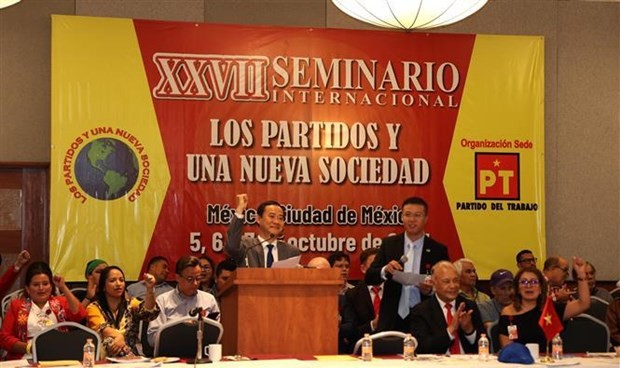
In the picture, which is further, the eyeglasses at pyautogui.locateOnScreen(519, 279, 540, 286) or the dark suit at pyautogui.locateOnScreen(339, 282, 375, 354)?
the dark suit at pyautogui.locateOnScreen(339, 282, 375, 354)

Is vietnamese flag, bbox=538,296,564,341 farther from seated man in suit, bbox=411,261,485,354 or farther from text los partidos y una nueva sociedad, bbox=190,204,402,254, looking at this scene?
text los partidos y una nueva sociedad, bbox=190,204,402,254

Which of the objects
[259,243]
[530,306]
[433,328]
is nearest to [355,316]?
[259,243]

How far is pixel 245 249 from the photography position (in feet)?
20.4

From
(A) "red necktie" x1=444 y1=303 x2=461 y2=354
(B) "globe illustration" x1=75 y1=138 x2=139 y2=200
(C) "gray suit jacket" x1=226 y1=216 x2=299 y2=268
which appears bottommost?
(A) "red necktie" x1=444 y1=303 x2=461 y2=354

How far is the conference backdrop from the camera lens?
8.22m

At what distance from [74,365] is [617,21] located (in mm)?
6661

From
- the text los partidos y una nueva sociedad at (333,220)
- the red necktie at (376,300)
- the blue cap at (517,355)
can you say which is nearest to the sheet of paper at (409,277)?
the red necktie at (376,300)

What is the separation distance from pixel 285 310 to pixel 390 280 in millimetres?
1286

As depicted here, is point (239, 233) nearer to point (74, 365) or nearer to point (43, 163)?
point (74, 365)

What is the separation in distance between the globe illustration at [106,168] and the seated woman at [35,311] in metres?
1.63

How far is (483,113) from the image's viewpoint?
28.8 ft

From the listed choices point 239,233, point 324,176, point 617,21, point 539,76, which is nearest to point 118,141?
point 324,176

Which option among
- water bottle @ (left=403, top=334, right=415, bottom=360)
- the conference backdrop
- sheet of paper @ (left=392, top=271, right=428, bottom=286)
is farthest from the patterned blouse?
the conference backdrop

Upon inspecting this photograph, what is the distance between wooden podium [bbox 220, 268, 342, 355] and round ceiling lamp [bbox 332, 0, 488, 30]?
205 centimetres
